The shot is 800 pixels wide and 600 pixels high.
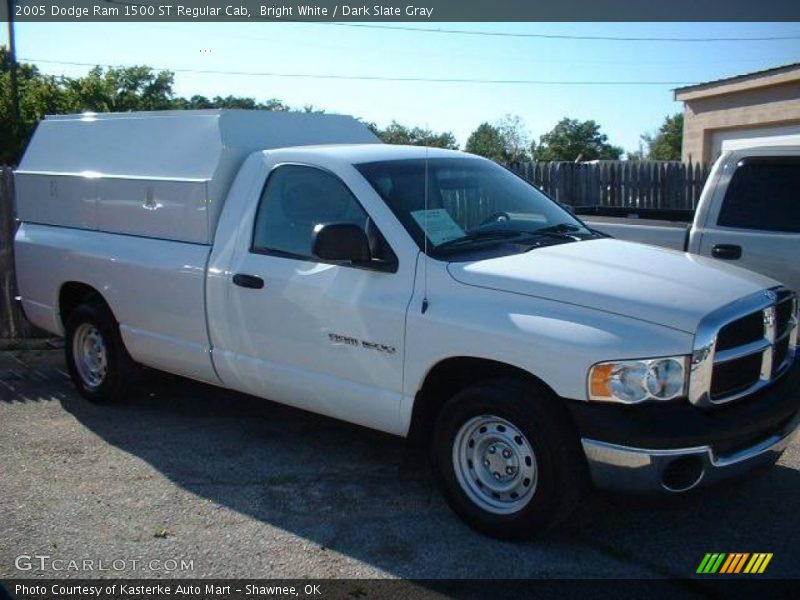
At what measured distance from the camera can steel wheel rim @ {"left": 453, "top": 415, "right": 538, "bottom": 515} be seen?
3.89 meters

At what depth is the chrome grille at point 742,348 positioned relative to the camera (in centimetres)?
359

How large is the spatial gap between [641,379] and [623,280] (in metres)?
0.59

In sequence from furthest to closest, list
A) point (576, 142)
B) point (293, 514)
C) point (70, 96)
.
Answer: point (576, 142) < point (70, 96) < point (293, 514)

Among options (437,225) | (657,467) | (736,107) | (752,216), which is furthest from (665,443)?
(736,107)

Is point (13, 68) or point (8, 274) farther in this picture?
point (13, 68)

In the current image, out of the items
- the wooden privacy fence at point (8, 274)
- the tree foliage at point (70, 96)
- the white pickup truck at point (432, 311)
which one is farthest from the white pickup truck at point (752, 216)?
the tree foliage at point (70, 96)

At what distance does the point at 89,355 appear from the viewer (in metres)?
6.50

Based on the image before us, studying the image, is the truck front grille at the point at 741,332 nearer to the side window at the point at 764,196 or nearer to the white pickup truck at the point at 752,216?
the white pickup truck at the point at 752,216

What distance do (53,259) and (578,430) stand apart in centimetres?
460

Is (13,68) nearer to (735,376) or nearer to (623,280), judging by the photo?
(623,280)

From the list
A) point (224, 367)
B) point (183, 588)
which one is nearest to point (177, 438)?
point (224, 367)

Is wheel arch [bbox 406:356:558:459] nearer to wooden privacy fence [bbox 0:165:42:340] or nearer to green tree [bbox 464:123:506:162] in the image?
wooden privacy fence [bbox 0:165:42:340]

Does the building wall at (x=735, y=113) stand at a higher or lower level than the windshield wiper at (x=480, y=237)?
higher

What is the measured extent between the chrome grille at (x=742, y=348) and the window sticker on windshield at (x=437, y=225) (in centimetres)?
144
